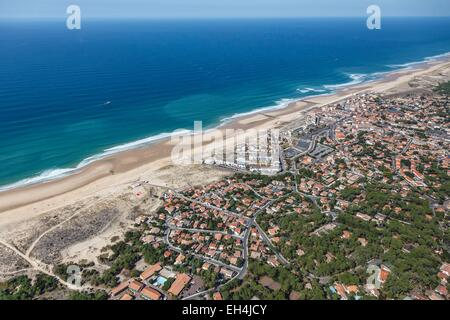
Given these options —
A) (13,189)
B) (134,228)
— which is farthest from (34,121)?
(134,228)

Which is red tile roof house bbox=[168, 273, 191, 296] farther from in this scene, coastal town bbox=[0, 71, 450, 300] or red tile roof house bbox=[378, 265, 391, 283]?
red tile roof house bbox=[378, 265, 391, 283]

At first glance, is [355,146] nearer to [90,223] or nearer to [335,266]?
[335,266]

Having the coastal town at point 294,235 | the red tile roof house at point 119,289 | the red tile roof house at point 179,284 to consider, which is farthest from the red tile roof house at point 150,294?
the red tile roof house at point 119,289

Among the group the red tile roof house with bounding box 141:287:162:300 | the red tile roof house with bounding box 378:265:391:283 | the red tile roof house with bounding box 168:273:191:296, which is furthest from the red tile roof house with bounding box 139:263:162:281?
the red tile roof house with bounding box 378:265:391:283

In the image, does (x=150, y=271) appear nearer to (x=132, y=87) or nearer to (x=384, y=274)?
(x=384, y=274)

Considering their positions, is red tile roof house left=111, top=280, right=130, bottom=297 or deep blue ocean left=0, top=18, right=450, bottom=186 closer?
red tile roof house left=111, top=280, right=130, bottom=297
